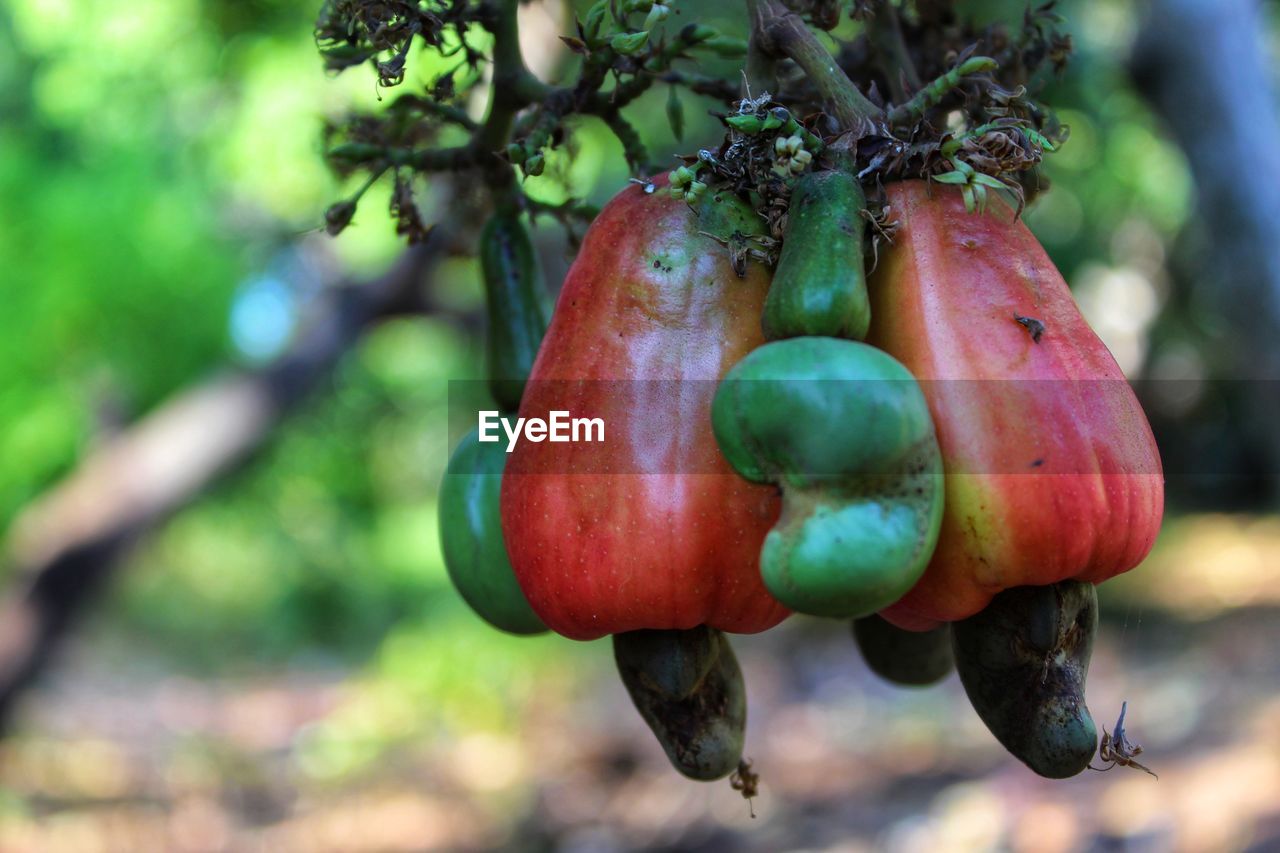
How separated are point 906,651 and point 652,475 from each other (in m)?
0.40

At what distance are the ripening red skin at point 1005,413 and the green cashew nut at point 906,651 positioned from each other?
0.21 metres

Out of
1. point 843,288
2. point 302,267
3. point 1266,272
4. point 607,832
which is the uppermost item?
point 302,267

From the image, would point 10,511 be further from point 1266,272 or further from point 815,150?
point 815,150

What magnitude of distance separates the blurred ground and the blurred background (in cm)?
2

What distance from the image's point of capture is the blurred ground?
198 inches

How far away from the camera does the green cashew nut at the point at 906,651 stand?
4.04 feet

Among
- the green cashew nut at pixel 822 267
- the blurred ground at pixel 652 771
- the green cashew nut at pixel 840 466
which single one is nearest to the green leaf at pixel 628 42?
the green cashew nut at pixel 822 267

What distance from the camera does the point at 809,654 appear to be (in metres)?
9.27

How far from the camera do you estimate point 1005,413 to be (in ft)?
3.04

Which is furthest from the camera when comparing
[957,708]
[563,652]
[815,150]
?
[563,652]

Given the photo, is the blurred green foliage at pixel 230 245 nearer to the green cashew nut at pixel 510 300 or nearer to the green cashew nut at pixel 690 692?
the green cashew nut at pixel 510 300

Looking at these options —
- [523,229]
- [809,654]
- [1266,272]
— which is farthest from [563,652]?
[523,229]

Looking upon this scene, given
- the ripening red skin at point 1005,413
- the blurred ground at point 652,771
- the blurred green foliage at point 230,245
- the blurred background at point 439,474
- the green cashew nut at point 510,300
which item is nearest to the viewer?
the ripening red skin at point 1005,413

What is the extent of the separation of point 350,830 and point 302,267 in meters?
3.43
